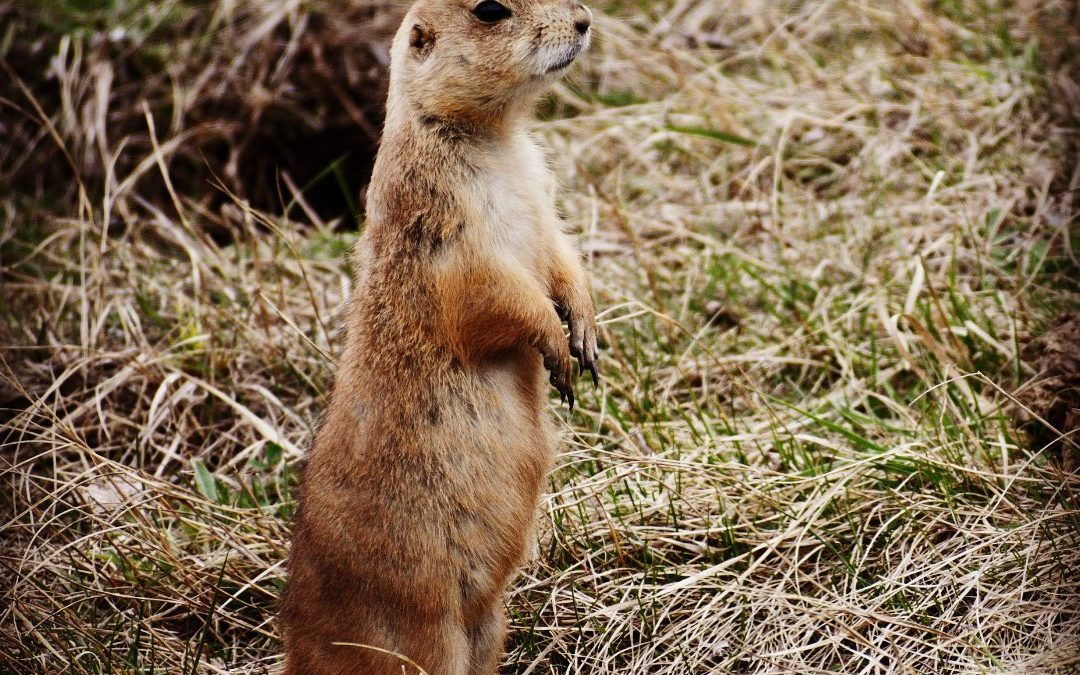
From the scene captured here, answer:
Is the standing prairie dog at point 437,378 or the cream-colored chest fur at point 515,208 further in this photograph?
the cream-colored chest fur at point 515,208

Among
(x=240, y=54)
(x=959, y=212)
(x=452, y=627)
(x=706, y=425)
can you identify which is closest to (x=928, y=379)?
(x=706, y=425)

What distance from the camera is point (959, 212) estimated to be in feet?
17.6

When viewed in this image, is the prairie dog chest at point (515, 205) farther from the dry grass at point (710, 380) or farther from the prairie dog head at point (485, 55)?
the dry grass at point (710, 380)

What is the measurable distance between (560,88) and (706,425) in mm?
3198

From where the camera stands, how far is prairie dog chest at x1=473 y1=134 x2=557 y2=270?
3.32 metres

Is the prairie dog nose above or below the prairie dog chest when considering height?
above

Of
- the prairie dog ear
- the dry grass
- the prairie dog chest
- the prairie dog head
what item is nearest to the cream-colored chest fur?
the prairie dog chest

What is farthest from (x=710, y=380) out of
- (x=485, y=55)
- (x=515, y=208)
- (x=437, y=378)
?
(x=485, y=55)

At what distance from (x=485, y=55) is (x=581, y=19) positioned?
0.95 ft

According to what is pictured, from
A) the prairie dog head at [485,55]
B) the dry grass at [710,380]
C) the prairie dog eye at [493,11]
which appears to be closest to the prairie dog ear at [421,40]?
the prairie dog head at [485,55]

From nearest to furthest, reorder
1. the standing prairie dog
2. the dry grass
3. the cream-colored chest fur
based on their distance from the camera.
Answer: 1. the standing prairie dog
2. the cream-colored chest fur
3. the dry grass

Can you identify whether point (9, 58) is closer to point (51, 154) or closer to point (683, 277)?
point (51, 154)

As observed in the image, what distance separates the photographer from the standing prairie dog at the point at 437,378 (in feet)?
10.5

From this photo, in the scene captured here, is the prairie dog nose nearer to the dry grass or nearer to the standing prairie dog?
the standing prairie dog
